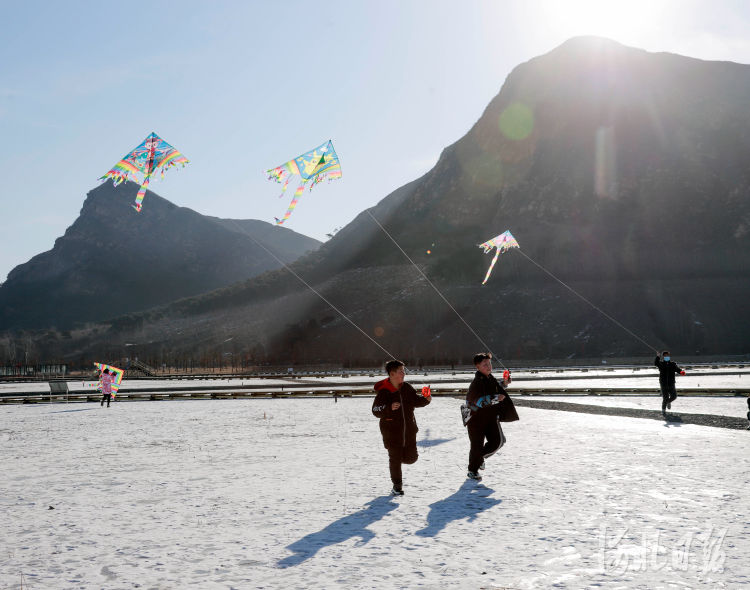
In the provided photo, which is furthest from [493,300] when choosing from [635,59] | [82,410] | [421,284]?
[82,410]

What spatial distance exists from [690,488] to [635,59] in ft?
637

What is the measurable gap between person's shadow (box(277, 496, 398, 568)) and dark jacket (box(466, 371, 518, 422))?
2.49 m

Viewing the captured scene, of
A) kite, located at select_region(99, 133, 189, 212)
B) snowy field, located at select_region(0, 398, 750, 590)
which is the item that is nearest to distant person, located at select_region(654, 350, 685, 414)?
snowy field, located at select_region(0, 398, 750, 590)

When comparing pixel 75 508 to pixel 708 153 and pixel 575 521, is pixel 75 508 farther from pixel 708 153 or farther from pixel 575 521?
pixel 708 153

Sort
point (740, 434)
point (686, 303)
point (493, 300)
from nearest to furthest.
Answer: point (740, 434)
point (686, 303)
point (493, 300)

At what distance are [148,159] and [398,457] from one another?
1633 cm

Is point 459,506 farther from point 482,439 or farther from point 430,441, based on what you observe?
point 430,441

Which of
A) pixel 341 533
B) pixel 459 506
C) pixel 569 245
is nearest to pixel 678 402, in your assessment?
pixel 459 506

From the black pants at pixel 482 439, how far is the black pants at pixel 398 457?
136 centimetres

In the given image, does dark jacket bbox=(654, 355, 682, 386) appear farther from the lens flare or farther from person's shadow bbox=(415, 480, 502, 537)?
the lens flare

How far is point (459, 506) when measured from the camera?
8789 millimetres

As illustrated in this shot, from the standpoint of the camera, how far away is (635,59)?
180 metres

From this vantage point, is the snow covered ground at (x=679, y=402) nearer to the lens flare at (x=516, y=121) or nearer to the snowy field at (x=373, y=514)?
the snowy field at (x=373, y=514)

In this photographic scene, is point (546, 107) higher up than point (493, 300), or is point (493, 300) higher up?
point (546, 107)
